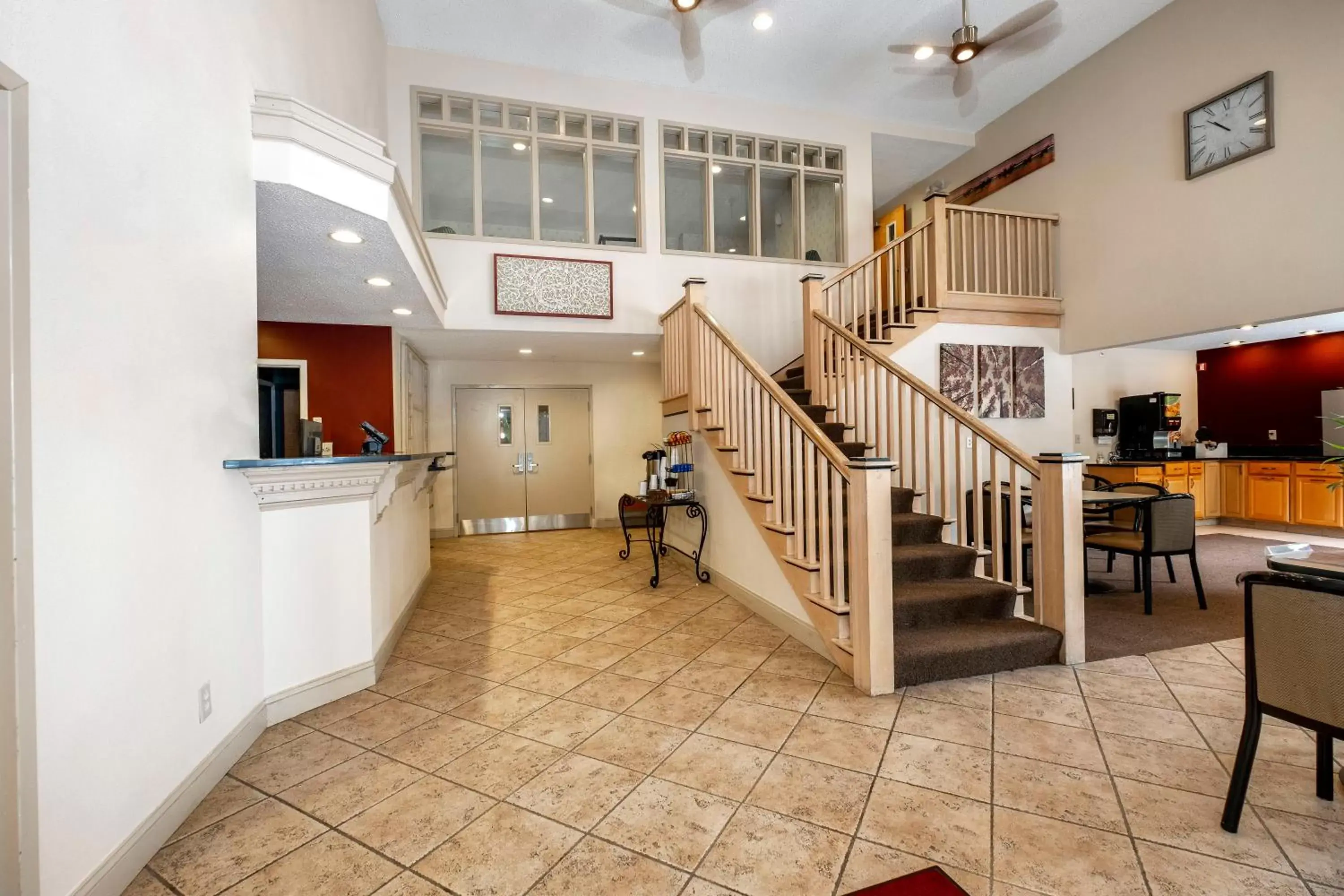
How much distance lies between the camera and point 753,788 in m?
2.01

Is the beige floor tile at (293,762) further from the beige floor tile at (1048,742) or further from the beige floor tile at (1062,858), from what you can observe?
the beige floor tile at (1048,742)

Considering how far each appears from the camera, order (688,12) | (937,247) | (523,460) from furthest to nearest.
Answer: (523,460)
(937,247)
(688,12)

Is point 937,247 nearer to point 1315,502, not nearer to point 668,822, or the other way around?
point 668,822

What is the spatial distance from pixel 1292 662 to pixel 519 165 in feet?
25.4

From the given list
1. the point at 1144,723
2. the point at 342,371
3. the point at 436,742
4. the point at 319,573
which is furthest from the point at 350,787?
the point at 342,371

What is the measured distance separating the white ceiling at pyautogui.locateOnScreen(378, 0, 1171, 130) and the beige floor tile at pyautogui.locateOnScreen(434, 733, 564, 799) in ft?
19.3

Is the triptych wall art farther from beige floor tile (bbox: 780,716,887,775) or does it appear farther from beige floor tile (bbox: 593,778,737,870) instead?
beige floor tile (bbox: 593,778,737,870)

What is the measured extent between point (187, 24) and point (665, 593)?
4.17 meters

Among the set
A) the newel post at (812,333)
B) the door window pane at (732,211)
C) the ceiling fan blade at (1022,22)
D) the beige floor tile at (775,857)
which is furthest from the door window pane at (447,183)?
the beige floor tile at (775,857)

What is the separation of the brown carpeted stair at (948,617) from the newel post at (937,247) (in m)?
2.81

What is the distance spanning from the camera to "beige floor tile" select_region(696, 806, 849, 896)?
1564 millimetres

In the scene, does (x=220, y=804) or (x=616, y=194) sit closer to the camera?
(x=220, y=804)

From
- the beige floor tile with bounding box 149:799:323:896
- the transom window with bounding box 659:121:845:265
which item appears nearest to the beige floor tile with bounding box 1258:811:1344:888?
the beige floor tile with bounding box 149:799:323:896

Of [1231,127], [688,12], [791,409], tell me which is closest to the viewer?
[791,409]
